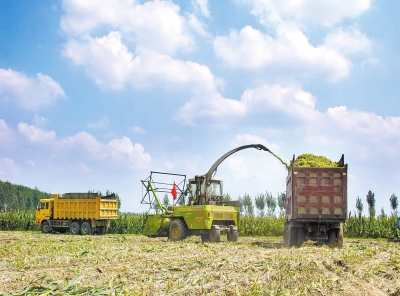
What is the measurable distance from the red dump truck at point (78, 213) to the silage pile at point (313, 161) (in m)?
17.2

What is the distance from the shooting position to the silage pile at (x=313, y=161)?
16766 millimetres

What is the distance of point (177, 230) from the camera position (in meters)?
20.9

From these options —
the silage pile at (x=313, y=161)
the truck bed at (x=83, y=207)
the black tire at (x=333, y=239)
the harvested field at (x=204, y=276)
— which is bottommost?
the harvested field at (x=204, y=276)

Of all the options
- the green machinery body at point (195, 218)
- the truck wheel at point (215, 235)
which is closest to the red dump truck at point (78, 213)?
the green machinery body at point (195, 218)

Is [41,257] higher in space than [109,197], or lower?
lower

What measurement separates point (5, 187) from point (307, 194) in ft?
225

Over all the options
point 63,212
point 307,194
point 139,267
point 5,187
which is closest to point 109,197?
point 63,212

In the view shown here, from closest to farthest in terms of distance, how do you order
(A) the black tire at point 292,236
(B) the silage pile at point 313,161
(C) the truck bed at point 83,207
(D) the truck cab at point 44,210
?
(B) the silage pile at point 313,161
(A) the black tire at point 292,236
(C) the truck bed at point 83,207
(D) the truck cab at point 44,210

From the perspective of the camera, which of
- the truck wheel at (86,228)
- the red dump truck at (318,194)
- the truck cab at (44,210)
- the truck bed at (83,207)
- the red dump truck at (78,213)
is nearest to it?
the red dump truck at (318,194)

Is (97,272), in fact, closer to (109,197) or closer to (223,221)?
(223,221)

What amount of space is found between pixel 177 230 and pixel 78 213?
42.8ft

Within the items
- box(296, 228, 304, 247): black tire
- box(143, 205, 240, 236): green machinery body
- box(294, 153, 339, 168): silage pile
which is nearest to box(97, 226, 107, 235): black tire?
box(143, 205, 240, 236): green machinery body

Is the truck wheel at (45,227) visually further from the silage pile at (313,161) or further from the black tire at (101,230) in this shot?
the silage pile at (313,161)

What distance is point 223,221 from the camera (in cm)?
2128
